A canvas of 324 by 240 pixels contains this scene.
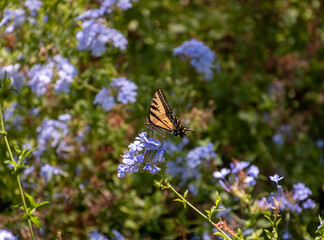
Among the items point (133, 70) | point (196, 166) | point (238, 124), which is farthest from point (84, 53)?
point (238, 124)

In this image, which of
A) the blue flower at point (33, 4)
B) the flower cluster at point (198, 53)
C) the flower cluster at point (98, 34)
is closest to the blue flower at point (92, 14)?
the flower cluster at point (98, 34)

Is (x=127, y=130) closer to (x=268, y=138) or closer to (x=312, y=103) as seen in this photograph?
(x=268, y=138)

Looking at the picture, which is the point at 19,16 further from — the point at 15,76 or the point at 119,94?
the point at 119,94

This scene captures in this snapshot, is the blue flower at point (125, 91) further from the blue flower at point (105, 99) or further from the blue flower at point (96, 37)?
the blue flower at point (96, 37)

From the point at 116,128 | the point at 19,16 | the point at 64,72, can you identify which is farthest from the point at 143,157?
the point at 19,16

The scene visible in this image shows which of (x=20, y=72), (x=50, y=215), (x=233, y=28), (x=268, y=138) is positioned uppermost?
(x=20, y=72)

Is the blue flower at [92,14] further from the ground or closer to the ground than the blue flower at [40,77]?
further from the ground
